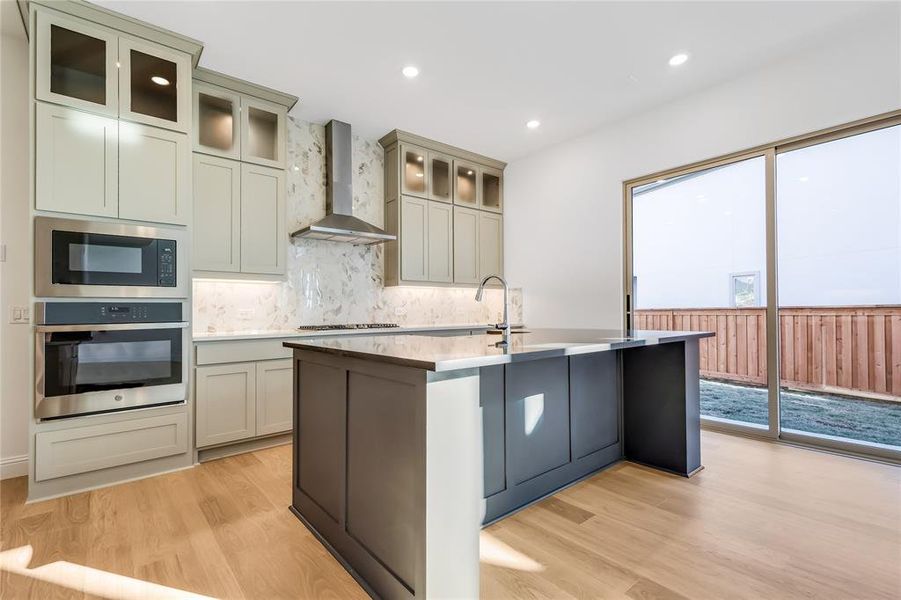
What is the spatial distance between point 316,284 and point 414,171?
167cm

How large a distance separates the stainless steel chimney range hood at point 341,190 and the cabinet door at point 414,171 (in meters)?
0.59

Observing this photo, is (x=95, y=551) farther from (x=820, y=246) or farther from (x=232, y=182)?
(x=820, y=246)

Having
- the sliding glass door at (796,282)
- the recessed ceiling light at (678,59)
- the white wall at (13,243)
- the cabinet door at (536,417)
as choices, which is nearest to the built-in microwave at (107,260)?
the white wall at (13,243)

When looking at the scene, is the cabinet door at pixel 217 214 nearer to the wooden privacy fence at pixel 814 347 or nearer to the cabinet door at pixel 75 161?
the cabinet door at pixel 75 161

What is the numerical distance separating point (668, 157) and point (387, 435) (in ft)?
12.4

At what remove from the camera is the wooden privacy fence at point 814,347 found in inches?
114

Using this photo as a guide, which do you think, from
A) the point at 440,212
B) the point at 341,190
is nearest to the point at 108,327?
the point at 341,190

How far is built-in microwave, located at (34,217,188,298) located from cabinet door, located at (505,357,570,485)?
91.1 inches

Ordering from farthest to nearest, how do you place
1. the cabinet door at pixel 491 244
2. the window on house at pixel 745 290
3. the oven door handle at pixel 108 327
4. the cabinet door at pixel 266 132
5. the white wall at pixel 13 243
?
the cabinet door at pixel 491 244 < the cabinet door at pixel 266 132 < the window on house at pixel 745 290 < the white wall at pixel 13 243 < the oven door handle at pixel 108 327

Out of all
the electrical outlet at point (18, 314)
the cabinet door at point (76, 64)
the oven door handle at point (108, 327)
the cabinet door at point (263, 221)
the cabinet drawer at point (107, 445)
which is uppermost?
the cabinet door at point (76, 64)

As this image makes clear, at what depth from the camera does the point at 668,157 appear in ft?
12.9

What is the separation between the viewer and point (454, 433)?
1385mm

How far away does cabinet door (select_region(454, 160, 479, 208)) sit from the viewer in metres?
5.14

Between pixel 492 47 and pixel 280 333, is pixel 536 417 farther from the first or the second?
pixel 492 47
